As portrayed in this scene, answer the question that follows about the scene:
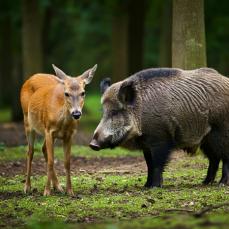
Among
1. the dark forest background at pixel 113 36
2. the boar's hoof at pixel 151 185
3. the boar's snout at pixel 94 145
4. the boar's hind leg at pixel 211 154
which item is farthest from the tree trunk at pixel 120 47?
the boar's snout at pixel 94 145

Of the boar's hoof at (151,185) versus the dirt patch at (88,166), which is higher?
the boar's hoof at (151,185)

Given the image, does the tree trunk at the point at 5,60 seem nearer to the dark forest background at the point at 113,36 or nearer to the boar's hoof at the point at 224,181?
the dark forest background at the point at 113,36

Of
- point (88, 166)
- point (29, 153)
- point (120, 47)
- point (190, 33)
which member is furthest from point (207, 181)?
point (120, 47)

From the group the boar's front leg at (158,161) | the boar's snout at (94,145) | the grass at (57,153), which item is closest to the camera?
the boar's snout at (94,145)

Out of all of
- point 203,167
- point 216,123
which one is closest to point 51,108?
point 216,123

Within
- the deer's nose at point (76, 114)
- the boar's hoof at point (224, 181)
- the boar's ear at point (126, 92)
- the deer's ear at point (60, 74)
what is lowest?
the boar's hoof at point (224, 181)

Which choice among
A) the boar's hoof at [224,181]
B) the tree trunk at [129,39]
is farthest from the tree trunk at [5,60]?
the boar's hoof at [224,181]

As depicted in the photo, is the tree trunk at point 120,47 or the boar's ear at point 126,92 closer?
the boar's ear at point 126,92

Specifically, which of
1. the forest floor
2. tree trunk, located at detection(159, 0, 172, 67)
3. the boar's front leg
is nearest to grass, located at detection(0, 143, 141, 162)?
the forest floor

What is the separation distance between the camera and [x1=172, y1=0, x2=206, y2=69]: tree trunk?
49.3 feet

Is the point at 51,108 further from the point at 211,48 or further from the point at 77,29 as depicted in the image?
the point at 77,29

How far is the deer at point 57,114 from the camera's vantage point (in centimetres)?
1088

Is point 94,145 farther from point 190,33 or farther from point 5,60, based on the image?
point 5,60

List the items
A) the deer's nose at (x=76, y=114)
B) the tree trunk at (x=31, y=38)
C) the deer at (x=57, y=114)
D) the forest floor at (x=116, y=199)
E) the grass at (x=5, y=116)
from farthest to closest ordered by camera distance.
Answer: the grass at (x=5, y=116) < the tree trunk at (x=31, y=38) < the deer at (x=57, y=114) < the deer's nose at (x=76, y=114) < the forest floor at (x=116, y=199)
